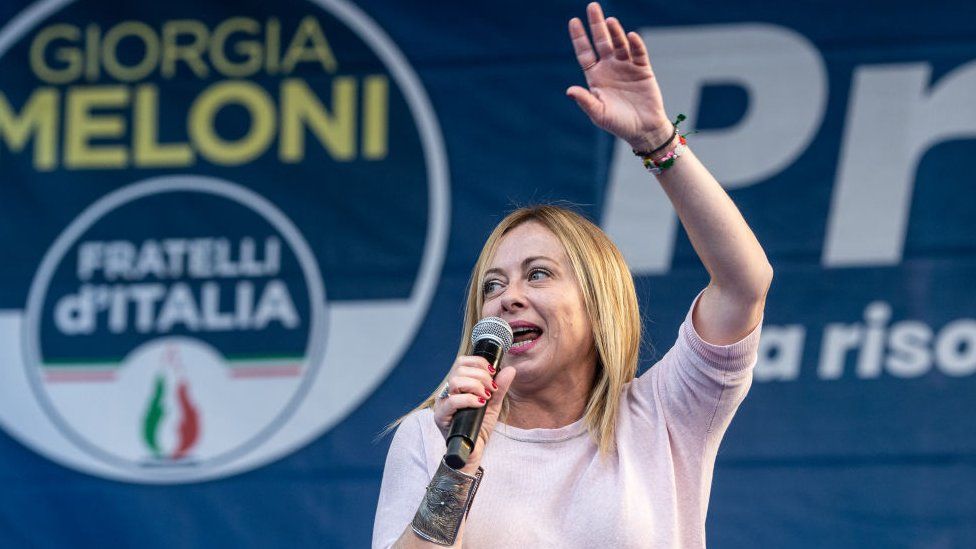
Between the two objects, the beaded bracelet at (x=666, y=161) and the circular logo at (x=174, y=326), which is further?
the circular logo at (x=174, y=326)

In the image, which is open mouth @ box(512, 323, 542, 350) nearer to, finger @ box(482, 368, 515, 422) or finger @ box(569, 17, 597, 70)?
finger @ box(482, 368, 515, 422)

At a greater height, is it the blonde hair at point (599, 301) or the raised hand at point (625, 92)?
the raised hand at point (625, 92)

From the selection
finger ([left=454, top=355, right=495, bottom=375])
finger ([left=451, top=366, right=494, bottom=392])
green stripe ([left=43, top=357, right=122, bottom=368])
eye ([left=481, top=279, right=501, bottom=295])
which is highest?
eye ([left=481, top=279, right=501, bottom=295])

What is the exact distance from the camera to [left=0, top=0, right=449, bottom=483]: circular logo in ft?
11.5

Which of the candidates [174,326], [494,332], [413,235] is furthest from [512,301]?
[174,326]

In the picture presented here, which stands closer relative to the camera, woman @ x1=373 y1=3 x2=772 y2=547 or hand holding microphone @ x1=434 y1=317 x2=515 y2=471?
hand holding microphone @ x1=434 y1=317 x2=515 y2=471

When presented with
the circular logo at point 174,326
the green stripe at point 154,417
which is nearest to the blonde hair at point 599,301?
the circular logo at point 174,326

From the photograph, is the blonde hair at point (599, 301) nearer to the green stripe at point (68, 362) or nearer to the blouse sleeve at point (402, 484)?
the blouse sleeve at point (402, 484)

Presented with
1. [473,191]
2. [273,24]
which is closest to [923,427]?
[473,191]

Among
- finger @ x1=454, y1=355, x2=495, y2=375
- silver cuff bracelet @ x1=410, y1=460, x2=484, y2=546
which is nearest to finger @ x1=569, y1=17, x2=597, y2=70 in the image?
finger @ x1=454, y1=355, x2=495, y2=375

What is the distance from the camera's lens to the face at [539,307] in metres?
2.09

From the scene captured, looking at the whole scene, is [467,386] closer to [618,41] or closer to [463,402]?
[463,402]

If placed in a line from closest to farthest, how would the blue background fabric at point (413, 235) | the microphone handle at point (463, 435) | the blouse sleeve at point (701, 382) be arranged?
the microphone handle at point (463, 435) < the blouse sleeve at point (701, 382) < the blue background fabric at point (413, 235)

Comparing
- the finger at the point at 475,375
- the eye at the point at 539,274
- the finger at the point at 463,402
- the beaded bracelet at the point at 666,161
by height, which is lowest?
the finger at the point at 463,402
